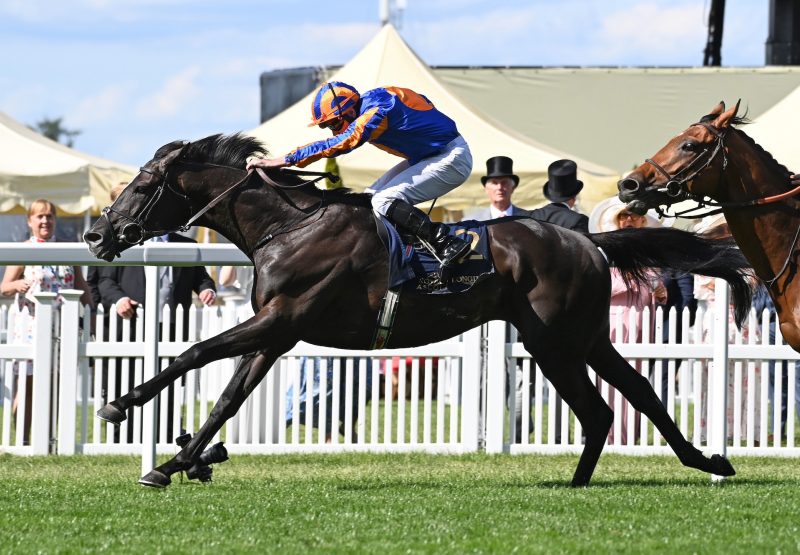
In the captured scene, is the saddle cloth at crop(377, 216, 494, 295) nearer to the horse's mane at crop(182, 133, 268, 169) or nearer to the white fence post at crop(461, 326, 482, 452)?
the horse's mane at crop(182, 133, 268, 169)

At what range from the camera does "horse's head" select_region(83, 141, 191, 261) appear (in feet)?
25.0

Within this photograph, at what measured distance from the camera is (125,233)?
24.9 feet

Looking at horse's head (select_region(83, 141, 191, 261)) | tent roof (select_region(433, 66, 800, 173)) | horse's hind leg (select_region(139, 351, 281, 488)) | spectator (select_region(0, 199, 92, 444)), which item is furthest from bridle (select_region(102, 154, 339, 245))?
tent roof (select_region(433, 66, 800, 173))

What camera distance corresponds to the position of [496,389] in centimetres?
1020

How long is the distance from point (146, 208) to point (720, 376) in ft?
11.8

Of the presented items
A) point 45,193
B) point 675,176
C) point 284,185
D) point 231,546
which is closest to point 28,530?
point 231,546

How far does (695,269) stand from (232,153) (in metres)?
2.73

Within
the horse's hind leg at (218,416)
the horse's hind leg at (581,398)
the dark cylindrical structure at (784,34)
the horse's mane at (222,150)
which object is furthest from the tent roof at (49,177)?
the dark cylindrical structure at (784,34)

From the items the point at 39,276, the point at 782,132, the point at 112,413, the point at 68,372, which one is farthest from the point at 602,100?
the point at 112,413

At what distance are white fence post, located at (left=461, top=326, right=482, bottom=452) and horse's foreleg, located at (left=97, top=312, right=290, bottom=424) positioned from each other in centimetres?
309

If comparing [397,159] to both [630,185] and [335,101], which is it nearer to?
[335,101]

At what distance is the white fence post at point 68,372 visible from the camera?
10016 mm

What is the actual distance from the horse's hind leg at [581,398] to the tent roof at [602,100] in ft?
46.2

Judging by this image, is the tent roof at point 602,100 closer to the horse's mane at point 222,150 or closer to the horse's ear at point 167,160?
the horse's mane at point 222,150
